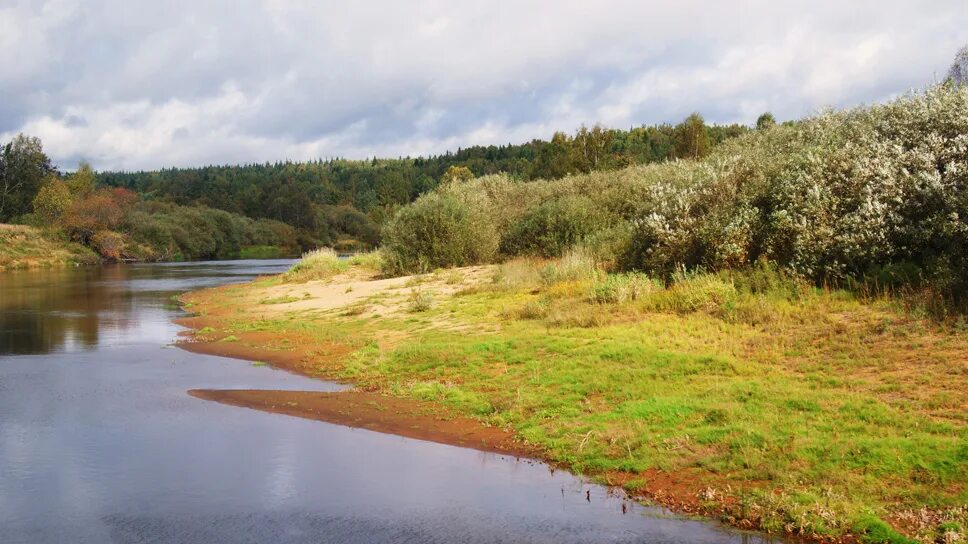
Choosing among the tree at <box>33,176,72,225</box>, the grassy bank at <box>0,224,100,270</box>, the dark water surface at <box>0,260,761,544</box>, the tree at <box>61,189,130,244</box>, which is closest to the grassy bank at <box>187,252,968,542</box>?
the dark water surface at <box>0,260,761,544</box>

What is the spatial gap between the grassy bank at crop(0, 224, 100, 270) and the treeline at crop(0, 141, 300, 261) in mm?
3030

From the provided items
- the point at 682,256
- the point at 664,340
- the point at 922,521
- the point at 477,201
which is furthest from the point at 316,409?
the point at 477,201

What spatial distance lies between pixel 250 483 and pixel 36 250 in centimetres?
9109

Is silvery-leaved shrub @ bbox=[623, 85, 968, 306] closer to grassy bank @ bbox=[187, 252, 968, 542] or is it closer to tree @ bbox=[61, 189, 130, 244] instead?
grassy bank @ bbox=[187, 252, 968, 542]

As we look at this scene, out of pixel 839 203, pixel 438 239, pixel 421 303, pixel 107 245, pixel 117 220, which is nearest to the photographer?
pixel 839 203

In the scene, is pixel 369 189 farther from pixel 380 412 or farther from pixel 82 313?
pixel 380 412

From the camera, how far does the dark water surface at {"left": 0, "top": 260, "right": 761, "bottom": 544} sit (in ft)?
28.7

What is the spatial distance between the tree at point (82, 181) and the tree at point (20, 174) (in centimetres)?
552

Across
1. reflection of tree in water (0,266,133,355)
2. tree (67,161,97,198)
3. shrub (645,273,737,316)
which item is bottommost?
reflection of tree in water (0,266,133,355)

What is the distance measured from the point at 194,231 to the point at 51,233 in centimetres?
2318

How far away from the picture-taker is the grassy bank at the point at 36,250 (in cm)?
8291

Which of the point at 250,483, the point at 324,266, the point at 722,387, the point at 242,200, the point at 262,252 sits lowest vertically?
the point at 250,483

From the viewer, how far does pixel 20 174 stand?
390ft

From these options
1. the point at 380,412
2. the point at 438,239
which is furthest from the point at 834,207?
the point at 438,239
